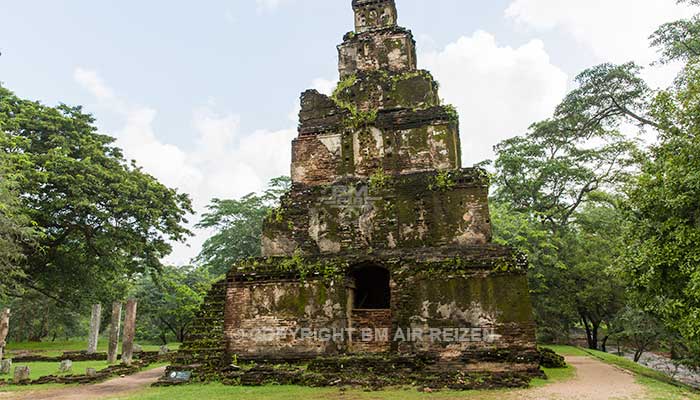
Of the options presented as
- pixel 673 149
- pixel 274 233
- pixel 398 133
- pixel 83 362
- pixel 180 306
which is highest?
pixel 398 133

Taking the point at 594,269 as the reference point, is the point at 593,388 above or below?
below

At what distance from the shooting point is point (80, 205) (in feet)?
63.9

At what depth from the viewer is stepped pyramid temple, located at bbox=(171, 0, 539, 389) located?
34.7 ft

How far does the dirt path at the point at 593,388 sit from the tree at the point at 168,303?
1981 centimetres

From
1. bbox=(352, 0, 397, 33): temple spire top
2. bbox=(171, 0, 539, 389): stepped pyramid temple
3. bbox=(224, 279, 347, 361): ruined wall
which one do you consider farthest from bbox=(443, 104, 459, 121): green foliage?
bbox=(224, 279, 347, 361): ruined wall

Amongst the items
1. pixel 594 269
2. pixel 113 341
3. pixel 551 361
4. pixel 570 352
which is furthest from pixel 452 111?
pixel 113 341

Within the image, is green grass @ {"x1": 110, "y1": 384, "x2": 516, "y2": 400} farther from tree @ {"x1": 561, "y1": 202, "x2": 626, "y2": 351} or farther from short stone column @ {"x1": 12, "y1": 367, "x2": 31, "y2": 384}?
tree @ {"x1": 561, "y1": 202, "x2": 626, "y2": 351}

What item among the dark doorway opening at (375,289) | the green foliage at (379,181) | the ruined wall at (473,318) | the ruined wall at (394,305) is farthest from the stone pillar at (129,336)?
the ruined wall at (473,318)

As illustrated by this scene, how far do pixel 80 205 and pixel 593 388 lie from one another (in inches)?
734

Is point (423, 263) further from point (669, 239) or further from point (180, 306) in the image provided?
point (180, 306)

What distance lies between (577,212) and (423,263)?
18.4 meters

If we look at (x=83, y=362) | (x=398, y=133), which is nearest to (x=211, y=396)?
(x=398, y=133)

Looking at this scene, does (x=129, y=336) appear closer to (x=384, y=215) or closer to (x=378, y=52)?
(x=384, y=215)

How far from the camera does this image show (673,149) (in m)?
10.6
